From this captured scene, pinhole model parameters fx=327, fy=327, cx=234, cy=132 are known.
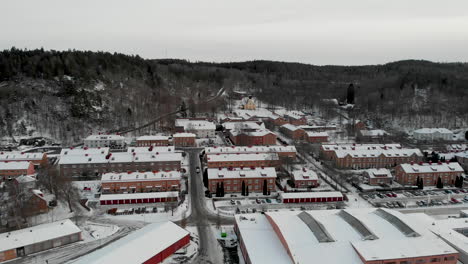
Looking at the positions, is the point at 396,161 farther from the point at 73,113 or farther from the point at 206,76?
the point at 206,76

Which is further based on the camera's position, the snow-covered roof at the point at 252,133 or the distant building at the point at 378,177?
the snow-covered roof at the point at 252,133

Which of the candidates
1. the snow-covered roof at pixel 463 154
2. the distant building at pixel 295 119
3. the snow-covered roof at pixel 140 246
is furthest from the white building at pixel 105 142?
the snow-covered roof at pixel 463 154

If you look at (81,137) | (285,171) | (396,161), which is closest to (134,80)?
(81,137)

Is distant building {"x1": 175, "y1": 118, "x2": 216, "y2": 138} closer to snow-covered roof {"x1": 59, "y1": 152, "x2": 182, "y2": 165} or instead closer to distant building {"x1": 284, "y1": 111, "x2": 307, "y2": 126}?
distant building {"x1": 284, "y1": 111, "x2": 307, "y2": 126}

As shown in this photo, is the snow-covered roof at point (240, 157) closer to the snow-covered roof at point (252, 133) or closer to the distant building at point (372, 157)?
the distant building at point (372, 157)

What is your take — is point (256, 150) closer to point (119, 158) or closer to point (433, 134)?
point (119, 158)

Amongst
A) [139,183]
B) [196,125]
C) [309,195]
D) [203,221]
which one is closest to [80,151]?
[139,183]

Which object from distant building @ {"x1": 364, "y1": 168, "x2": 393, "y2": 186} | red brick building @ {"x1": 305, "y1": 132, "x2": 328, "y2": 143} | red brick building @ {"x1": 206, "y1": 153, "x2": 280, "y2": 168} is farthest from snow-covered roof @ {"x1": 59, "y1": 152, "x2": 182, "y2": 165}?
red brick building @ {"x1": 305, "y1": 132, "x2": 328, "y2": 143}
